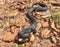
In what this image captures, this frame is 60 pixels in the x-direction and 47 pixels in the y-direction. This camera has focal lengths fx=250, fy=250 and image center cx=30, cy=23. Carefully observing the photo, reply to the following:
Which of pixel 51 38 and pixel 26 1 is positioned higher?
pixel 26 1

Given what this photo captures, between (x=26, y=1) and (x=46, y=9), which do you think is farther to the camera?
(x=26, y=1)

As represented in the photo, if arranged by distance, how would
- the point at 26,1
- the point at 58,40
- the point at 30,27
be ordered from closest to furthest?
the point at 58,40, the point at 30,27, the point at 26,1

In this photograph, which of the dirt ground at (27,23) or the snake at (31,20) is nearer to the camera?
the dirt ground at (27,23)

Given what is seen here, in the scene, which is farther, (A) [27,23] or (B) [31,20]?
(B) [31,20]

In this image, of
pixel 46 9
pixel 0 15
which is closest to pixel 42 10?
pixel 46 9

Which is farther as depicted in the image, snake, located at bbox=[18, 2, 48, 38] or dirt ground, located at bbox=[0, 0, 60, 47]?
snake, located at bbox=[18, 2, 48, 38]

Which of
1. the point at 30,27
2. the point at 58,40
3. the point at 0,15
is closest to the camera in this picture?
the point at 58,40

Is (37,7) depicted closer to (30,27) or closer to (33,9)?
(33,9)
